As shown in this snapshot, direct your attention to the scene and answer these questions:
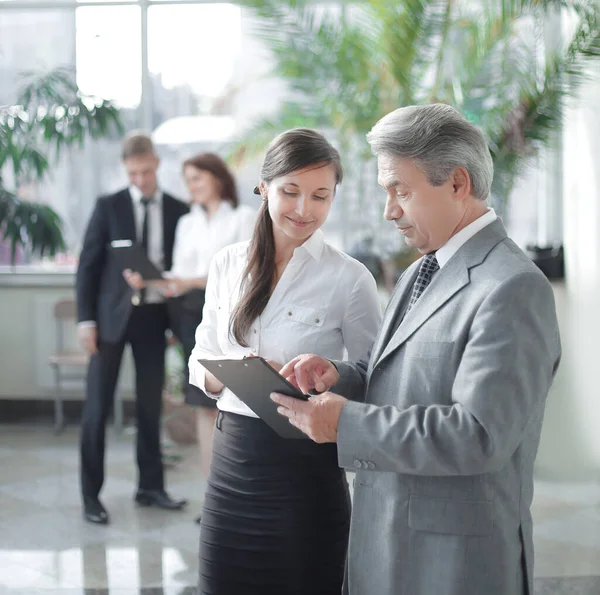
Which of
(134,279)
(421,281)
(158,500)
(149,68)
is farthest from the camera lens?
(149,68)

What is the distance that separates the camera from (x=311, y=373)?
1.86m

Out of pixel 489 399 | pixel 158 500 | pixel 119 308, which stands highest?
pixel 489 399

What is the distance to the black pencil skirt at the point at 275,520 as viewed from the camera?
2090mm

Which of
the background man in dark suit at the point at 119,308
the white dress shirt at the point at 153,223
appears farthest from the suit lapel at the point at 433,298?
the white dress shirt at the point at 153,223

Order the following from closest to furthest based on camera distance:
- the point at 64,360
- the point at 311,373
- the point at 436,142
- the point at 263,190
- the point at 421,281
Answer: the point at 436,142, the point at 421,281, the point at 311,373, the point at 263,190, the point at 64,360

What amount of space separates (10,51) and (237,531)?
556cm

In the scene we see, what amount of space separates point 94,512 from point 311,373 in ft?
8.76

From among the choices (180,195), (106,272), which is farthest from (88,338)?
(180,195)

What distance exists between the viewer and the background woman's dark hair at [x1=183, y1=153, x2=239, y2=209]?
14.0 ft

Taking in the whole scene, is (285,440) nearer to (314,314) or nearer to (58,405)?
(314,314)

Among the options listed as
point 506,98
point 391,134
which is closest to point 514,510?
point 391,134

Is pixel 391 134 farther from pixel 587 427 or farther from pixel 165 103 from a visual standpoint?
pixel 165 103

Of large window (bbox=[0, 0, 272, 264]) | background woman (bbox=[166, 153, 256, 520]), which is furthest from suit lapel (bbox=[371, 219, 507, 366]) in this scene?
large window (bbox=[0, 0, 272, 264])

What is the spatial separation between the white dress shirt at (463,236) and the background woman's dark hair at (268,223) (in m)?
0.55
